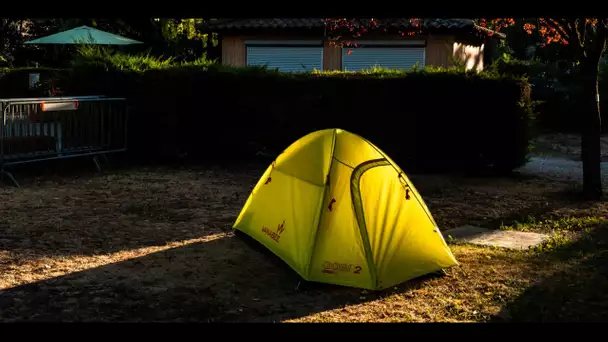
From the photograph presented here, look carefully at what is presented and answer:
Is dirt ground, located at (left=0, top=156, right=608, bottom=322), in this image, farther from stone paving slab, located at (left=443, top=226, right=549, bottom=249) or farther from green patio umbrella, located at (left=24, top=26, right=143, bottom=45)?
green patio umbrella, located at (left=24, top=26, right=143, bottom=45)

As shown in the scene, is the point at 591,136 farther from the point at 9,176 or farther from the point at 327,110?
the point at 9,176

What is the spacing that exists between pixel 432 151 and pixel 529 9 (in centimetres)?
1124

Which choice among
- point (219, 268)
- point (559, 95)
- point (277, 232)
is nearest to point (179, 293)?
point (219, 268)

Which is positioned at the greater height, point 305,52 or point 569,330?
point 305,52

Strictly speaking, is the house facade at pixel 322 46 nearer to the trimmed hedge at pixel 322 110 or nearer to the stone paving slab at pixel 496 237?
the trimmed hedge at pixel 322 110

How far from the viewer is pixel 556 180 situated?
12.6 m

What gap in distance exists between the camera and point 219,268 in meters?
6.65

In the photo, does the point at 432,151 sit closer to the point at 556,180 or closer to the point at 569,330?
the point at 556,180

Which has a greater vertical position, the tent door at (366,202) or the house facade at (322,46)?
the house facade at (322,46)

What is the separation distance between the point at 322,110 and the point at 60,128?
16.4 feet

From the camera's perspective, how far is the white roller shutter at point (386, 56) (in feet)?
72.1

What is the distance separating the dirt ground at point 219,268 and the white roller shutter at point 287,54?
12.5 meters

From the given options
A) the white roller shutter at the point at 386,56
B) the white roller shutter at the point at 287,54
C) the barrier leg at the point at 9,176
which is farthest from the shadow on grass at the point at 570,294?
the white roller shutter at the point at 287,54

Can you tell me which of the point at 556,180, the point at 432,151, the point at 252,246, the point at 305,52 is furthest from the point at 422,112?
the point at 305,52
